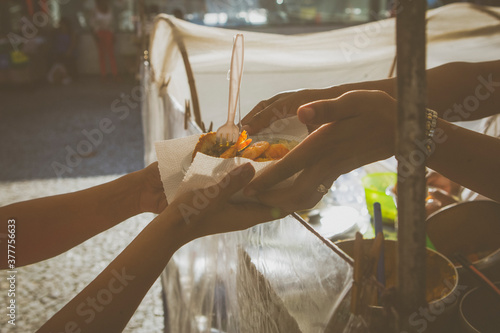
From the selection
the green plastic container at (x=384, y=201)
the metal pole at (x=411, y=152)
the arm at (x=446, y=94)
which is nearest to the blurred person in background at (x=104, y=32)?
the green plastic container at (x=384, y=201)

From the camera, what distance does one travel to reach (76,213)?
50.2 inches

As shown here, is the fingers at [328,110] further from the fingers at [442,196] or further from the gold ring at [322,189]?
the fingers at [442,196]

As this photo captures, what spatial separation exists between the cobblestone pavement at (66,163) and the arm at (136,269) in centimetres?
211

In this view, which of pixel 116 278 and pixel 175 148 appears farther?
pixel 175 148

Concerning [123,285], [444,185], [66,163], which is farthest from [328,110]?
[66,163]

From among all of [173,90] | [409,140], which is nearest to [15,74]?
[173,90]

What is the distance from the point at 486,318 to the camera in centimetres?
92

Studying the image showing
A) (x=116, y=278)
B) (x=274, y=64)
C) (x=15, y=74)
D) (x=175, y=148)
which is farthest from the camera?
(x=15, y=74)

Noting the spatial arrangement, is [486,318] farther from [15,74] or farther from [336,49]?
[15,74]

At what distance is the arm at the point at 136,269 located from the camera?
914 millimetres

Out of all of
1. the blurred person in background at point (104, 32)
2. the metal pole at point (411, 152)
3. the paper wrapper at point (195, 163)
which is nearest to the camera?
the metal pole at point (411, 152)

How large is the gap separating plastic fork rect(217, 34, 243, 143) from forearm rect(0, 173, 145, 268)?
34 cm

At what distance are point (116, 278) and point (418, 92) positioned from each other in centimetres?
69

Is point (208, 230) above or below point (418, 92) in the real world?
below
